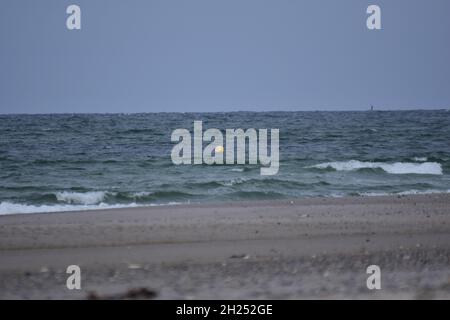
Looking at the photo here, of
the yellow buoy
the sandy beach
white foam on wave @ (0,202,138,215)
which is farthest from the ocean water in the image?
the sandy beach

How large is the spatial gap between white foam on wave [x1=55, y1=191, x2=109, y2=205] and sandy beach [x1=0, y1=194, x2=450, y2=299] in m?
4.77

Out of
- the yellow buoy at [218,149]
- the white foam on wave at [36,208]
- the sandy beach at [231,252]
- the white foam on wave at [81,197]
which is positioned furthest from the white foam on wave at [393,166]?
the sandy beach at [231,252]

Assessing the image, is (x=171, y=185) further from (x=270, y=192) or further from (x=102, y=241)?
(x=102, y=241)

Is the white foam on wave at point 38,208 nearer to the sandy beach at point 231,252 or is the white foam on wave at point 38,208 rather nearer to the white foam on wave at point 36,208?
the white foam on wave at point 36,208

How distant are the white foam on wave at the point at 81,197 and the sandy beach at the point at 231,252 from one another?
477cm

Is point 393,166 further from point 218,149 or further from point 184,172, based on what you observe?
point 218,149

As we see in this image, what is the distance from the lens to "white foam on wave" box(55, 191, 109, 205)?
17547 millimetres

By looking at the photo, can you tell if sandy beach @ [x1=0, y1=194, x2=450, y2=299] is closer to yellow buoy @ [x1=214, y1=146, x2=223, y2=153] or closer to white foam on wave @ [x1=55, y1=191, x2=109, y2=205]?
white foam on wave @ [x1=55, y1=191, x2=109, y2=205]

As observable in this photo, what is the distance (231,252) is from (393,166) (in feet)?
61.3

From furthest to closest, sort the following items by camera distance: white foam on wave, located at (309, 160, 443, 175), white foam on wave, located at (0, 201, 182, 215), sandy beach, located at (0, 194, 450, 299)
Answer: white foam on wave, located at (309, 160, 443, 175) → white foam on wave, located at (0, 201, 182, 215) → sandy beach, located at (0, 194, 450, 299)

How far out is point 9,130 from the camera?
45062 mm

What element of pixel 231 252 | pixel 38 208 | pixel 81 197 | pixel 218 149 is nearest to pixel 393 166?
pixel 218 149
